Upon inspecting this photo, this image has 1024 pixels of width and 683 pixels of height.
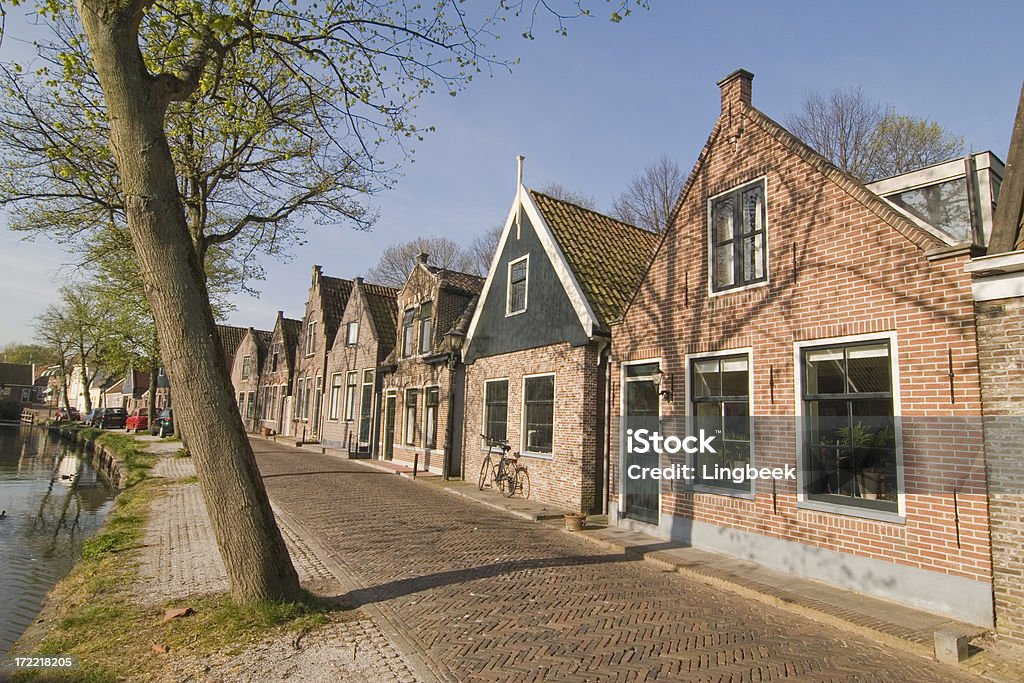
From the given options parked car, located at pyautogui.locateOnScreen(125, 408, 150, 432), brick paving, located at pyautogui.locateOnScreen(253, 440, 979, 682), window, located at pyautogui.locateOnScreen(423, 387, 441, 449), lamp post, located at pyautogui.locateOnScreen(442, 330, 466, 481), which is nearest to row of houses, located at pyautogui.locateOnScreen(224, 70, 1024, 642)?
brick paving, located at pyautogui.locateOnScreen(253, 440, 979, 682)

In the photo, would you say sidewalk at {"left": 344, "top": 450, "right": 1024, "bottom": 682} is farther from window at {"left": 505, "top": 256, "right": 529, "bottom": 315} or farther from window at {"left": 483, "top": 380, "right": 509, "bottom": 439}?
window at {"left": 505, "top": 256, "right": 529, "bottom": 315}

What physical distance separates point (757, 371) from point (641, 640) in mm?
4424

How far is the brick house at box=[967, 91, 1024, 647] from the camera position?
5527 mm

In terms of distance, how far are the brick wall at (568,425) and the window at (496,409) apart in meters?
0.44

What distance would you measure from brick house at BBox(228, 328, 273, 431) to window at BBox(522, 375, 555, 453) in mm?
29110

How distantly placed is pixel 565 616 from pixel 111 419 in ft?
155

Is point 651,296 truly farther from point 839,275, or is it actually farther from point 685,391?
point 839,275

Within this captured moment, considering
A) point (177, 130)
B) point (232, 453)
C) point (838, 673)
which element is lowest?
point (838, 673)

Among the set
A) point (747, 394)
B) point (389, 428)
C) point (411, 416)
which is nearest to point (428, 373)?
point (411, 416)

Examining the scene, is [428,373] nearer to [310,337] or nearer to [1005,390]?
[310,337]

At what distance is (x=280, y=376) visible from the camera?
3550 cm

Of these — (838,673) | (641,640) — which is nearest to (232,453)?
(641,640)

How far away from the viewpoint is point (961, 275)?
6.24m

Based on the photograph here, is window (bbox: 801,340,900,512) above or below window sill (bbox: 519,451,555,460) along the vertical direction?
above
